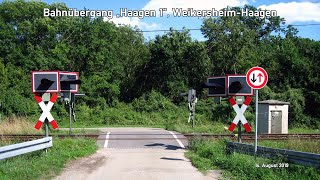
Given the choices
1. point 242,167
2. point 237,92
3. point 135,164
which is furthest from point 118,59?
point 242,167

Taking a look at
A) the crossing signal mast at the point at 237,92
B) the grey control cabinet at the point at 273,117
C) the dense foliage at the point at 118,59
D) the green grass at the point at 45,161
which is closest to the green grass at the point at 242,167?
the crossing signal mast at the point at 237,92

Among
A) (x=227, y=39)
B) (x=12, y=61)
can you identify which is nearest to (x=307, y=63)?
(x=227, y=39)

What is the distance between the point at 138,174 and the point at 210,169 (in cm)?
211

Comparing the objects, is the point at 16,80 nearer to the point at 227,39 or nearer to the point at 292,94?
the point at 227,39

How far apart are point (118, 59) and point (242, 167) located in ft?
131

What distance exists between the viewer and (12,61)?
43312mm

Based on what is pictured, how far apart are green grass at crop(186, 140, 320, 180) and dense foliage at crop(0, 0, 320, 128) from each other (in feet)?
81.5

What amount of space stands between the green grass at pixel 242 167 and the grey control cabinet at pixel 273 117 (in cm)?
1069

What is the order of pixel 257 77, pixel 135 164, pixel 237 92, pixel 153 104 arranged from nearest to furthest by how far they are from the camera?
pixel 257 77
pixel 135 164
pixel 237 92
pixel 153 104

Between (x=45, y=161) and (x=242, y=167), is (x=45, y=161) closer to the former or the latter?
(x=45, y=161)

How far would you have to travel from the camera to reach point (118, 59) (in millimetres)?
48906

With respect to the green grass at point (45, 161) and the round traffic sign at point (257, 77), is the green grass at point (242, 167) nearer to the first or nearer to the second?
the round traffic sign at point (257, 77)

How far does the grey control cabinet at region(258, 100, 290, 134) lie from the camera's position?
2364 centimetres

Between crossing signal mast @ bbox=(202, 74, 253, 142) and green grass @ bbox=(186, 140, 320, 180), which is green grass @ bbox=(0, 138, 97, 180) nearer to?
green grass @ bbox=(186, 140, 320, 180)
